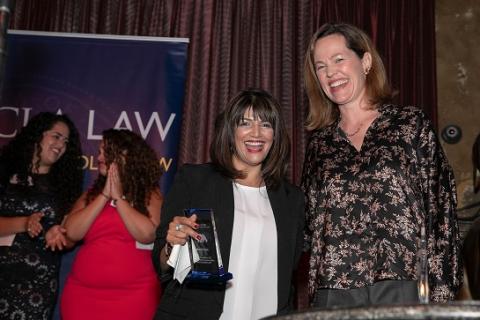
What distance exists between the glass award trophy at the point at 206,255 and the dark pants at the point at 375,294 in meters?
0.35

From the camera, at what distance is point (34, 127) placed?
3920 millimetres

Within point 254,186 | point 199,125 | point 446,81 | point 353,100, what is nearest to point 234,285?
point 254,186

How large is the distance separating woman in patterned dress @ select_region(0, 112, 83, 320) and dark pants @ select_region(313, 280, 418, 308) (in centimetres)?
184

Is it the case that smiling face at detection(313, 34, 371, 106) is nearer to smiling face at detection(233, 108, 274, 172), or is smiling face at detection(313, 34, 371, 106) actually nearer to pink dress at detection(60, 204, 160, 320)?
smiling face at detection(233, 108, 274, 172)

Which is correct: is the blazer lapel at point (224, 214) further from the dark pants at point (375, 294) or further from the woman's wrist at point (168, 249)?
the dark pants at point (375, 294)

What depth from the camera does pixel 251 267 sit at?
2.28 meters

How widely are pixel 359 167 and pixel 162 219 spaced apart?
28.7 inches

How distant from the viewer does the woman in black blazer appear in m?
2.21

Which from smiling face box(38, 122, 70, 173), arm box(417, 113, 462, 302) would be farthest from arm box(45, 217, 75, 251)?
arm box(417, 113, 462, 302)

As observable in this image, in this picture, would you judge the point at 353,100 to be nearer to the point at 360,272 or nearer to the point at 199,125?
the point at 360,272

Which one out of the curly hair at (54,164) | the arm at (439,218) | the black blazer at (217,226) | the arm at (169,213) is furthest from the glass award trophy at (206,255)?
the curly hair at (54,164)

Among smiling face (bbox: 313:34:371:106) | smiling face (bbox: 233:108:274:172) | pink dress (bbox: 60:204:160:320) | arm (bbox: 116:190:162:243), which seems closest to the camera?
smiling face (bbox: 313:34:371:106)

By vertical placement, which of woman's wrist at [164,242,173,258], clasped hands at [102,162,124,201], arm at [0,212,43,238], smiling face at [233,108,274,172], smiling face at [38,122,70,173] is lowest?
woman's wrist at [164,242,173,258]

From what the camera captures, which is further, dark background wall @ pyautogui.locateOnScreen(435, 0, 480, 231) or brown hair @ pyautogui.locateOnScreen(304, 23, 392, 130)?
dark background wall @ pyautogui.locateOnScreen(435, 0, 480, 231)
